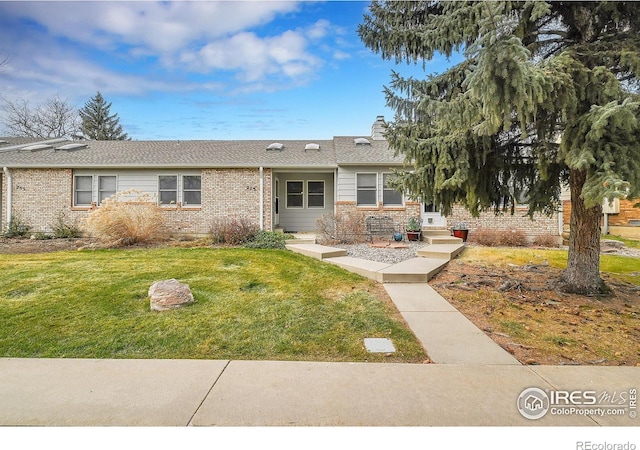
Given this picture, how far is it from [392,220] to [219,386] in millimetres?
10938

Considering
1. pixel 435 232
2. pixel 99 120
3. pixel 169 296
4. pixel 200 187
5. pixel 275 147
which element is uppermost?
pixel 99 120

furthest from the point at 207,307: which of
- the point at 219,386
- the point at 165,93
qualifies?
the point at 165,93

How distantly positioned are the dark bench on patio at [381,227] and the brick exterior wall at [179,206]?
13.4 ft

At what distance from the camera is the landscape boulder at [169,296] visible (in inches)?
176

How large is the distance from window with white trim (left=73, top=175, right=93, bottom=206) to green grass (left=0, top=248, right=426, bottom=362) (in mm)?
6960

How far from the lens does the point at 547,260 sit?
8.49 meters

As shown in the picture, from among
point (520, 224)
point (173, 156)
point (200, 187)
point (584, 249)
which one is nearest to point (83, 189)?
point (173, 156)

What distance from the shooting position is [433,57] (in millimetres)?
5273

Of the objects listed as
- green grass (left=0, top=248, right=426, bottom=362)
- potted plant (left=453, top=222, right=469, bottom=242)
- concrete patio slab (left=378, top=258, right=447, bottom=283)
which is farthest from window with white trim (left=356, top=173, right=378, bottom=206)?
green grass (left=0, top=248, right=426, bottom=362)

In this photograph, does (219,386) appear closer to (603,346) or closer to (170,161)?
(603,346)

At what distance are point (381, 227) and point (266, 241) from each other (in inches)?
184

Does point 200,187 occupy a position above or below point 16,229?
above

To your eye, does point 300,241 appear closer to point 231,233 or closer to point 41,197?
point 231,233
